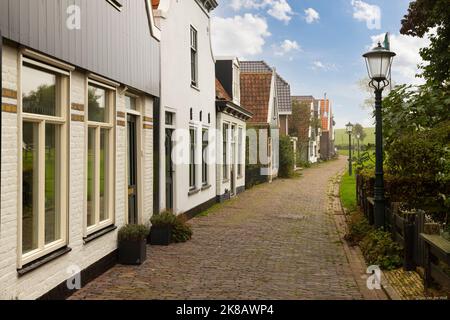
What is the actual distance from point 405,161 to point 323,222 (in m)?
4.38

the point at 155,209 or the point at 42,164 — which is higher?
the point at 42,164

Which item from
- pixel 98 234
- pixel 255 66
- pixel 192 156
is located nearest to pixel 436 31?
pixel 192 156

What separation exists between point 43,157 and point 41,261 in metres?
1.16

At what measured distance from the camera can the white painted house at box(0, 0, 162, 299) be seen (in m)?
5.14

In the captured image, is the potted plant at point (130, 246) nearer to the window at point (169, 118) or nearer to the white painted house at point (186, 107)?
the white painted house at point (186, 107)

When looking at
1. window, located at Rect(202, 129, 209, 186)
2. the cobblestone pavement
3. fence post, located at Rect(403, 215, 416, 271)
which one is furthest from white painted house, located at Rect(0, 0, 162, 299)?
window, located at Rect(202, 129, 209, 186)

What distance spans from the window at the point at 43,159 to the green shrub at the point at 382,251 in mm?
4772

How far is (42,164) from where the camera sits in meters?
5.88

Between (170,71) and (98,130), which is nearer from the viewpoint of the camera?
(98,130)

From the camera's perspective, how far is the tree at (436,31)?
1289 cm

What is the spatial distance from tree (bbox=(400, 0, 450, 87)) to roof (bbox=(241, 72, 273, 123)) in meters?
14.7

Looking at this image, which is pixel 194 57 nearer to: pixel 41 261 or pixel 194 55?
pixel 194 55
